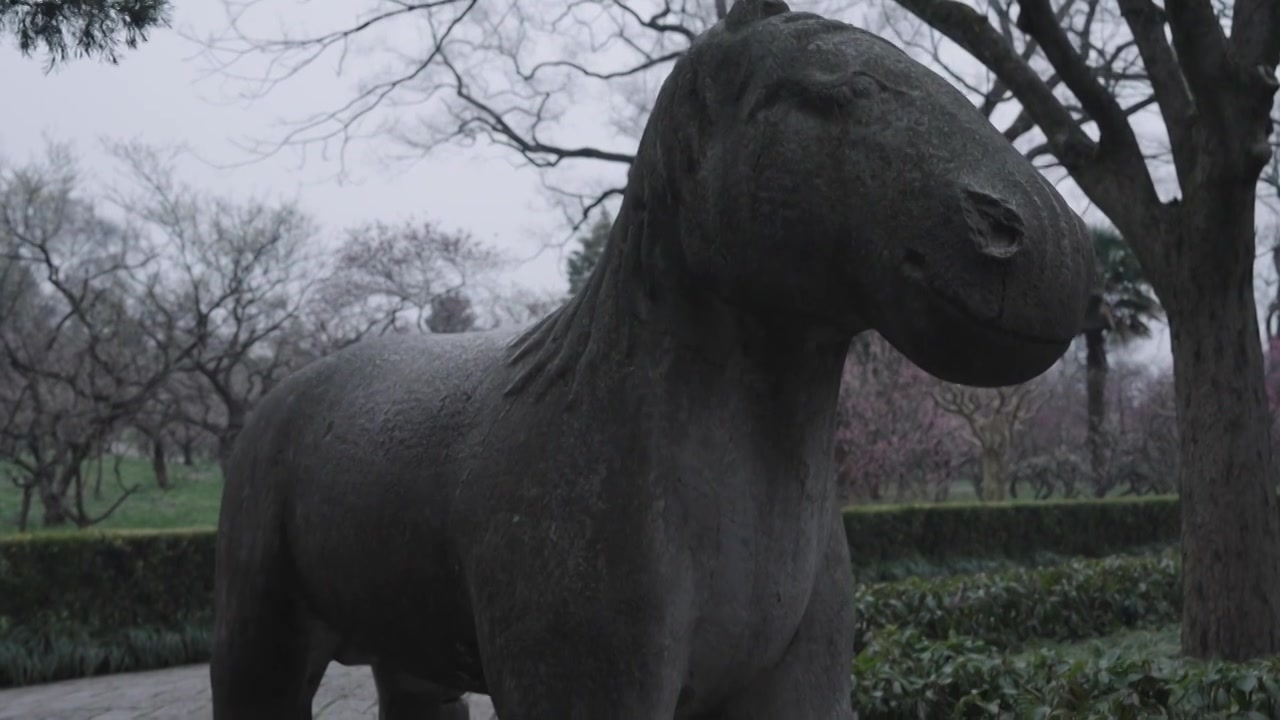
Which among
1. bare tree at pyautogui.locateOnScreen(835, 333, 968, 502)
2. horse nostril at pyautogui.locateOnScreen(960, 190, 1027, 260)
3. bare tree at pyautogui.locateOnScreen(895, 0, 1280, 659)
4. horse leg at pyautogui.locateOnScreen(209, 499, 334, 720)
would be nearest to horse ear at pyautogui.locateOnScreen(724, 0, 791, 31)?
horse nostril at pyautogui.locateOnScreen(960, 190, 1027, 260)

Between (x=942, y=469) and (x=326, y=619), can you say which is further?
(x=942, y=469)

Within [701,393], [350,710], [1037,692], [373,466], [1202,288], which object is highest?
[1202,288]

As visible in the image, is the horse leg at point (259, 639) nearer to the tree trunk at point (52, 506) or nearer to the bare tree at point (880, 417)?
the tree trunk at point (52, 506)

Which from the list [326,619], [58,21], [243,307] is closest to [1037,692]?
[326,619]

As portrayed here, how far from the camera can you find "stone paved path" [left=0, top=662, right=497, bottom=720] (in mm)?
6758

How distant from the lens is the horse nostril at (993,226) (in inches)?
45.4

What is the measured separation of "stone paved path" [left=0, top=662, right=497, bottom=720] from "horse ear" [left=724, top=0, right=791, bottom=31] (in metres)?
5.17

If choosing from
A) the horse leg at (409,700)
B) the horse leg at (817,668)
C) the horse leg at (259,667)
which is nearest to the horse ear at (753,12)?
the horse leg at (817,668)

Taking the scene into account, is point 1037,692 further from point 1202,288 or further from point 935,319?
point 935,319

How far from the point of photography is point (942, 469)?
2552 centimetres

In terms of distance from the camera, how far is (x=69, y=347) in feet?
71.0

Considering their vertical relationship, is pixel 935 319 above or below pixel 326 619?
above

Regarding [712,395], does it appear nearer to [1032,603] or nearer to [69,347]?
[1032,603]

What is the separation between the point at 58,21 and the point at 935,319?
2.67 meters
